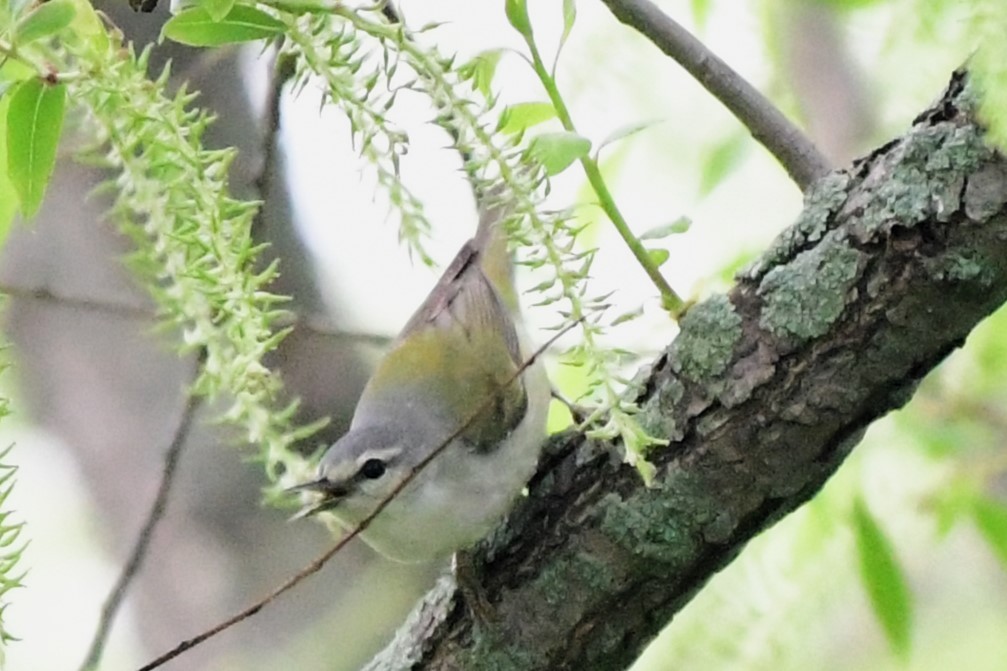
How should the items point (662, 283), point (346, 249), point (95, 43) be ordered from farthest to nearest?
1. point (346, 249)
2. point (662, 283)
3. point (95, 43)

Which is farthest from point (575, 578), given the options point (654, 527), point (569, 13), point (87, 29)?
point (87, 29)

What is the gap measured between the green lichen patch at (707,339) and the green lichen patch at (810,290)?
0.03 meters

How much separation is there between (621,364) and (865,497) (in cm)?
67

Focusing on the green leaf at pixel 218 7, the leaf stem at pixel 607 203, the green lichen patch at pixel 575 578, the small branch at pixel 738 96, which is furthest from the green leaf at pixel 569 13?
the green lichen patch at pixel 575 578

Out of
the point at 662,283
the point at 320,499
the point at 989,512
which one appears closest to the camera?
the point at 662,283

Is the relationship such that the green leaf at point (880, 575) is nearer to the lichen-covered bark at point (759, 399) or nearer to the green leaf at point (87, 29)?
the lichen-covered bark at point (759, 399)

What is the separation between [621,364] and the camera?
0.62 metres

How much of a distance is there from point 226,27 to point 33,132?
106mm

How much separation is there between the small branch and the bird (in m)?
0.19

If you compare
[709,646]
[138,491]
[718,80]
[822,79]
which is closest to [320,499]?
[709,646]

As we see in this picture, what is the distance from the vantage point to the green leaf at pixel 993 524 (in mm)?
1228

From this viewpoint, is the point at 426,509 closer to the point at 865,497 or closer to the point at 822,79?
the point at 865,497

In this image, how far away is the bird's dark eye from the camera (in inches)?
44.9

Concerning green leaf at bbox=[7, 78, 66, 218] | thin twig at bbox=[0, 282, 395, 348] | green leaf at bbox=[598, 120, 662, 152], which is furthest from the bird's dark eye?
green leaf at bbox=[7, 78, 66, 218]
